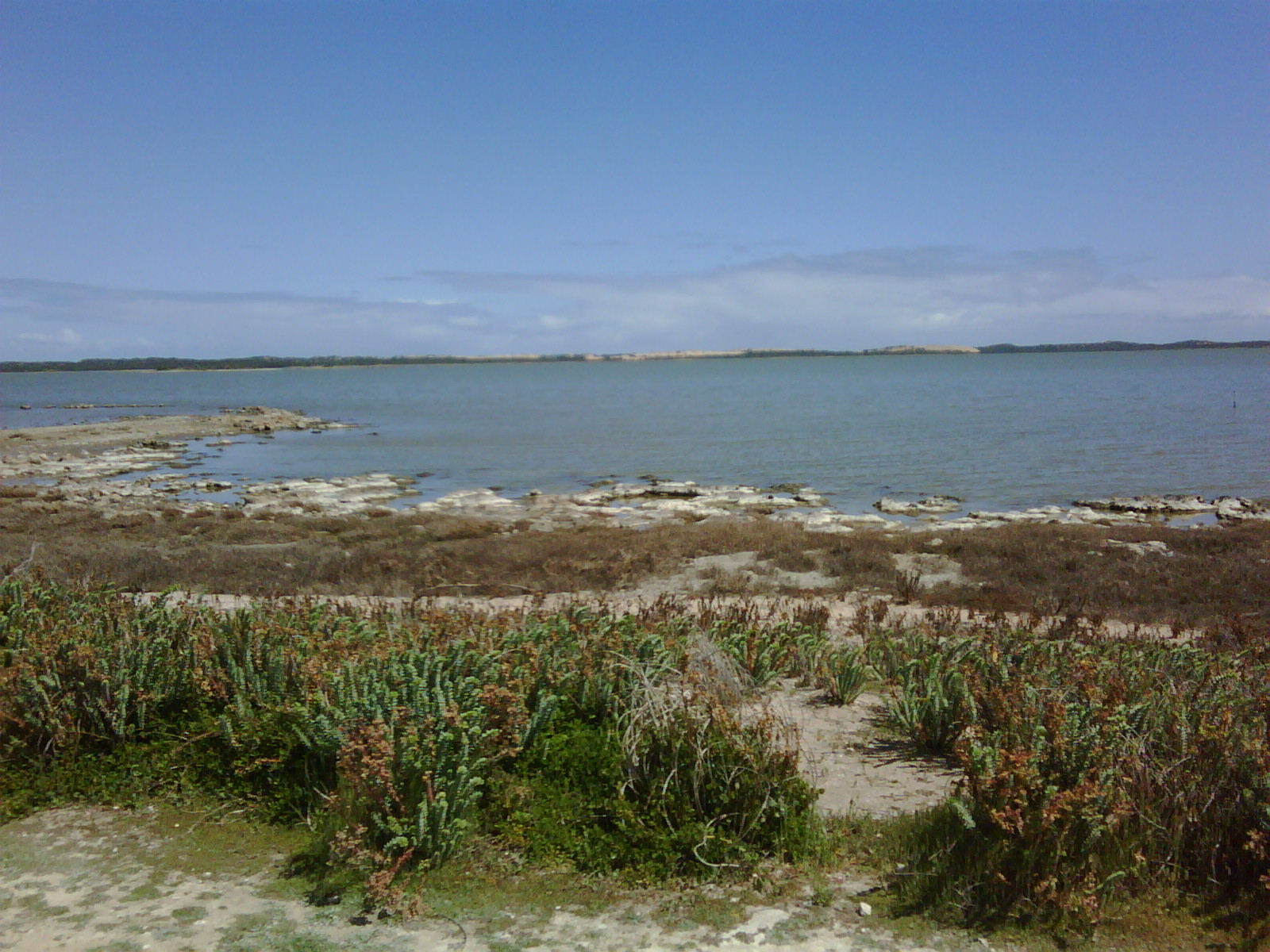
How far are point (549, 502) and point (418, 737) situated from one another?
1041 inches

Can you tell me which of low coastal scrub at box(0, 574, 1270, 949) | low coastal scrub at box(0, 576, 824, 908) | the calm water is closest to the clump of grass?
low coastal scrub at box(0, 574, 1270, 949)

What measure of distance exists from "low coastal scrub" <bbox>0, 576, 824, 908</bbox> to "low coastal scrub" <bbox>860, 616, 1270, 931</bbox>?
85cm

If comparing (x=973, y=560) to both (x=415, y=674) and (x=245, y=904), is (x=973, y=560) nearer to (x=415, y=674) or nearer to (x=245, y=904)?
(x=415, y=674)

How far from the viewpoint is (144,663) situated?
21.1 ft

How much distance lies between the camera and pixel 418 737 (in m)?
5.05

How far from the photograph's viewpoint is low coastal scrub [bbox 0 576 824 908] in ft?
16.2

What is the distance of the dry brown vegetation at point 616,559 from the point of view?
570 inches

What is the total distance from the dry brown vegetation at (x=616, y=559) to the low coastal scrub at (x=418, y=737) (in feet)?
17.9

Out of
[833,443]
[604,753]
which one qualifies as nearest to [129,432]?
[833,443]

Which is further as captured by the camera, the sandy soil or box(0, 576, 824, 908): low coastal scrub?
box(0, 576, 824, 908): low coastal scrub

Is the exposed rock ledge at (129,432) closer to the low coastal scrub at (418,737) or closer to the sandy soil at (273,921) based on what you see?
the low coastal scrub at (418,737)

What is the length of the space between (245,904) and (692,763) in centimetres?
248

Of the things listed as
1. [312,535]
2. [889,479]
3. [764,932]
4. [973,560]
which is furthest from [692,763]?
[889,479]

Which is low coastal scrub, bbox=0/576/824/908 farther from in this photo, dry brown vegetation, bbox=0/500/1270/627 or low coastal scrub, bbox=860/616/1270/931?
dry brown vegetation, bbox=0/500/1270/627
